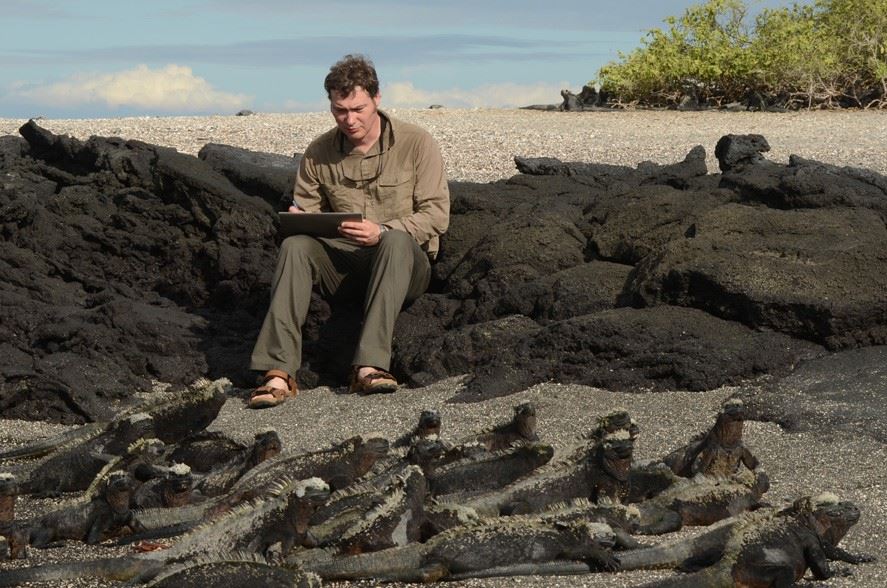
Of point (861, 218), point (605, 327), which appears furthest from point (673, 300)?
point (861, 218)

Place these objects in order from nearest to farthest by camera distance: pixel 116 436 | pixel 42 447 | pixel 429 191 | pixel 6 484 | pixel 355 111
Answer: pixel 6 484 → pixel 116 436 → pixel 42 447 → pixel 355 111 → pixel 429 191

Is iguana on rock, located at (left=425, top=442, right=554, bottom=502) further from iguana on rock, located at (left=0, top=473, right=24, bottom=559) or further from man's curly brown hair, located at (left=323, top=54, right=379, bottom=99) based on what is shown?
man's curly brown hair, located at (left=323, top=54, right=379, bottom=99)

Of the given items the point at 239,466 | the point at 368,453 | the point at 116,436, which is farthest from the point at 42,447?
the point at 368,453

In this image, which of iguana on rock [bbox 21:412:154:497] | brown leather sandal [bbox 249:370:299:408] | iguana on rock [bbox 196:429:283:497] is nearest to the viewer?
iguana on rock [bbox 196:429:283:497]

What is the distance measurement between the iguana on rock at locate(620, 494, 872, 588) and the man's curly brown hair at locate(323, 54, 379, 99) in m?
5.18

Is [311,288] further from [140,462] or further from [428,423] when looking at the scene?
[140,462]

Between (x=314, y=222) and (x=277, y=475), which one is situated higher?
(x=314, y=222)

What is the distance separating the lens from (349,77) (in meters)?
9.87

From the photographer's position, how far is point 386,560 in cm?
545

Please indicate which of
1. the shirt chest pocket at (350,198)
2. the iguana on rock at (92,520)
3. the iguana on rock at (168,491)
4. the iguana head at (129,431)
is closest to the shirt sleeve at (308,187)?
Answer: the shirt chest pocket at (350,198)

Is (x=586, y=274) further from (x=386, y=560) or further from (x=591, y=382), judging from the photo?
(x=386, y=560)

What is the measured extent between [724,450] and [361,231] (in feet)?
12.2

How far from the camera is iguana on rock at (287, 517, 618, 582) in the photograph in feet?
17.8

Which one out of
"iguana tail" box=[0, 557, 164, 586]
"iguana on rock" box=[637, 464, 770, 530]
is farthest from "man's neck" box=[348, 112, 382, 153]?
"iguana tail" box=[0, 557, 164, 586]
